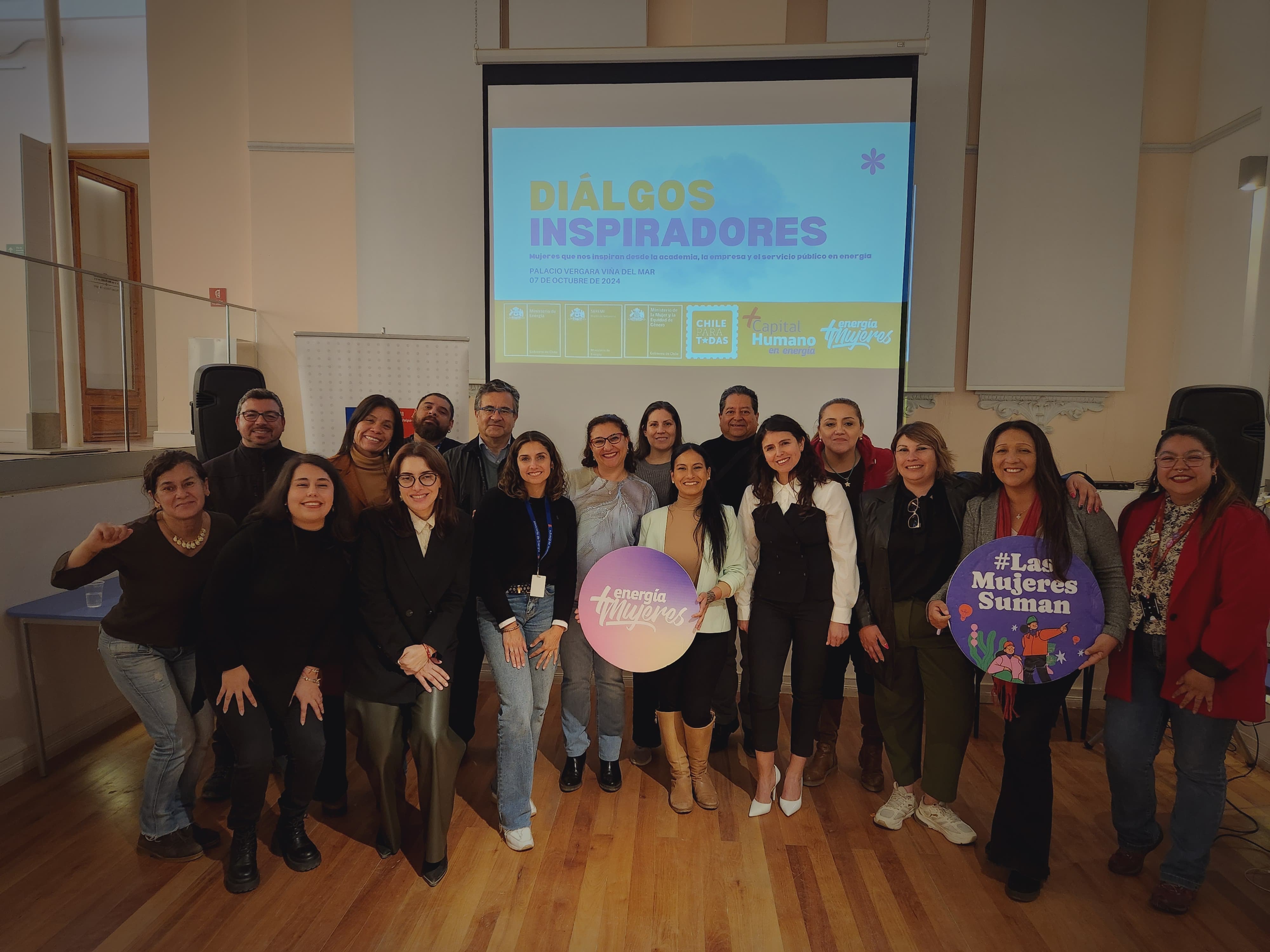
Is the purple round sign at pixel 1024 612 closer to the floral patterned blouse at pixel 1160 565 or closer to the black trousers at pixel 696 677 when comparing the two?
the floral patterned blouse at pixel 1160 565

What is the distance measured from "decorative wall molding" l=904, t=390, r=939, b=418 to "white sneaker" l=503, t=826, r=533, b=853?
3.99 metres

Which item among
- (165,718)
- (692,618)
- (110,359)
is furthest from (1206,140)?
(110,359)

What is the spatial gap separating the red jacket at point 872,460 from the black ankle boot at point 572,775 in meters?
1.73

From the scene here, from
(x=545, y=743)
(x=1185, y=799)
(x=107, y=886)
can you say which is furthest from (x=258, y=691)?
(x=1185, y=799)

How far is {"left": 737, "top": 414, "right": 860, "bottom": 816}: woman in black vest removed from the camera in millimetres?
2607

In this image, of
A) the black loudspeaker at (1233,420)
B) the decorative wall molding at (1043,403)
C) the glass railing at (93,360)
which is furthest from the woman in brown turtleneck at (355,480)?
the decorative wall molding at (1043,403)

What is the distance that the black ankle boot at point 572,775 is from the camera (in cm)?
298

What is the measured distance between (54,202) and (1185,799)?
→ 783cm

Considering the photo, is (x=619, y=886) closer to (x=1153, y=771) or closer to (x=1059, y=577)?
(x=1059, y=577)

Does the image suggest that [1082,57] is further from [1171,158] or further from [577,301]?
[577,301]

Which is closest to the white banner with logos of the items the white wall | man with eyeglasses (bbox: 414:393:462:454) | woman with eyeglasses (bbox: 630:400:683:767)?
man with eyeglasses (bbox: 414:393:462:454)

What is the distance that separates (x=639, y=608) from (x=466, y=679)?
969 millimetres

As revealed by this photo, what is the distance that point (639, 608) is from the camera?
2613mm

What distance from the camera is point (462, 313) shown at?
5.24 metres
